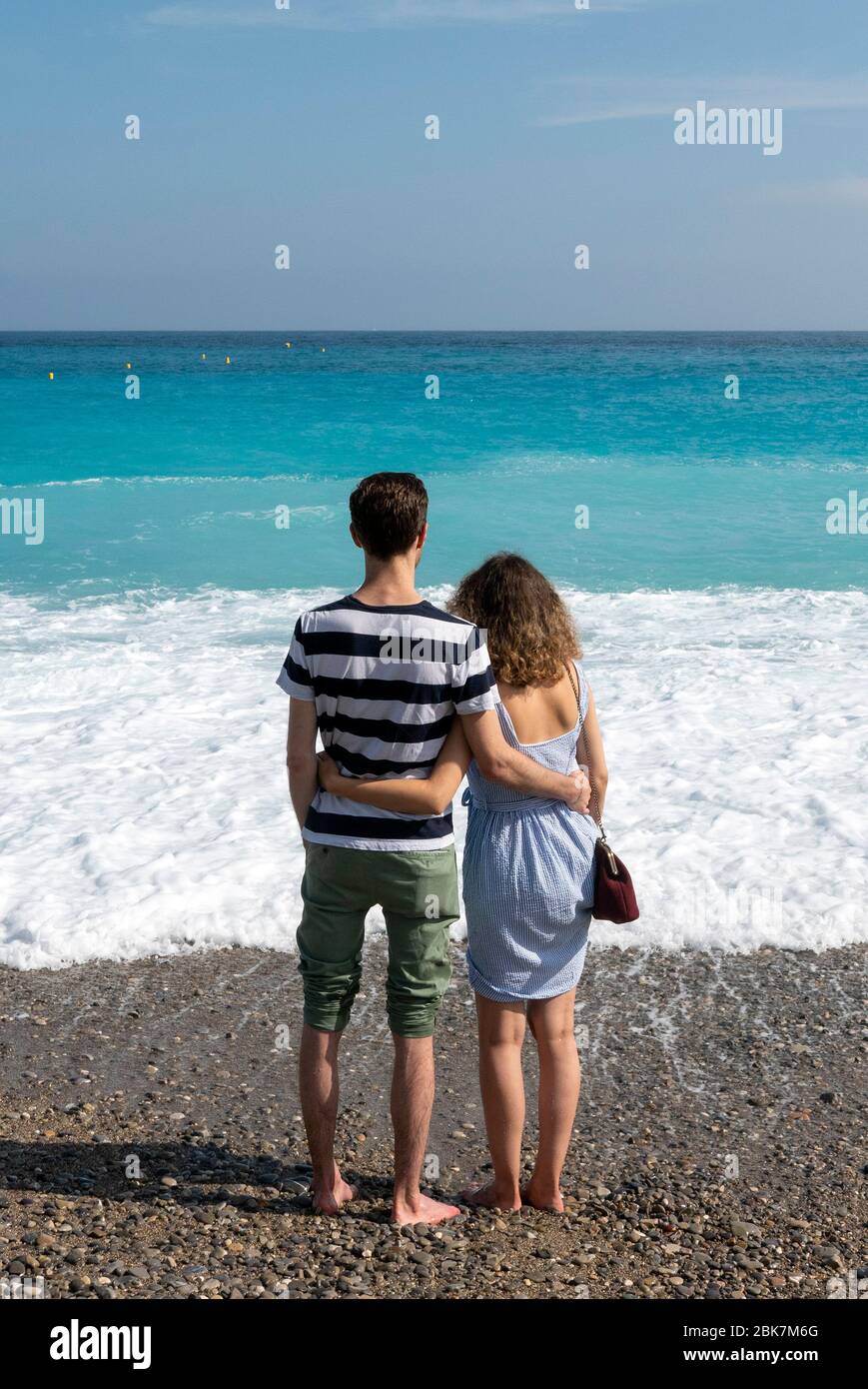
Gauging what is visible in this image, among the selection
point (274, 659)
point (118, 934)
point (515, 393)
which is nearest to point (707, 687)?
point (274, 659)

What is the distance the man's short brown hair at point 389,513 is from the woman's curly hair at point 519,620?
0.29 metres

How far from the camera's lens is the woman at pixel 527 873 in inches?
128

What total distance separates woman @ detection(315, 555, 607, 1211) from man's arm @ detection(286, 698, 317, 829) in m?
0.42

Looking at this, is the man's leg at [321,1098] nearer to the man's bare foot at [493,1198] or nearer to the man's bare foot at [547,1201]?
the man's bare foot at [493,1198]

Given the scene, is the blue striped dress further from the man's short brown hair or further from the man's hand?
the man's short brown hair

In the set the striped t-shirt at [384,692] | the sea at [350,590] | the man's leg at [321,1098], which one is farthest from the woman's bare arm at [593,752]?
the sea at [350,590]

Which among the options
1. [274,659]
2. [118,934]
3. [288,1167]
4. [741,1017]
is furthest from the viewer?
[274,659]

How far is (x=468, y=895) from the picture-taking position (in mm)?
3375

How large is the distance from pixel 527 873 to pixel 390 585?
→ 2.93 ft

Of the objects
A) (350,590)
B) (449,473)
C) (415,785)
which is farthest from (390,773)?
(449,473)

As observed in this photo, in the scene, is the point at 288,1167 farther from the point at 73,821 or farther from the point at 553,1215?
the point at 73,821

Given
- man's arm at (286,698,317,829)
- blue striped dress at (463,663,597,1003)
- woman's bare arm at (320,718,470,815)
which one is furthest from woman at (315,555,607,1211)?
man's arm at (286,698,317,829)

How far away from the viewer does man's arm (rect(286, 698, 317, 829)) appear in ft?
10.2
